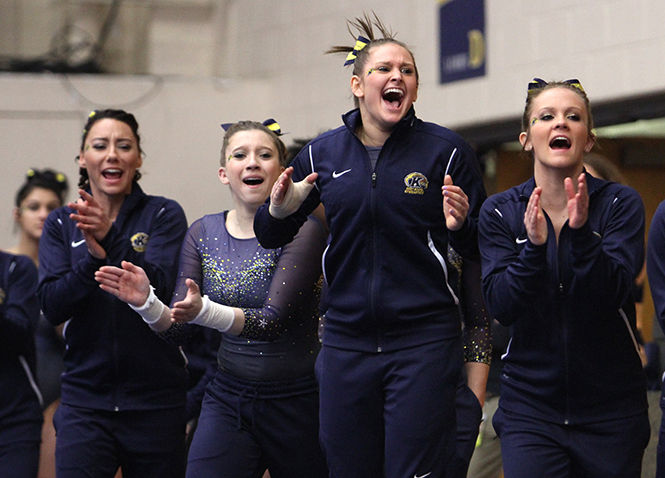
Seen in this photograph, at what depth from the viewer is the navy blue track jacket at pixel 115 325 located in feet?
12.7

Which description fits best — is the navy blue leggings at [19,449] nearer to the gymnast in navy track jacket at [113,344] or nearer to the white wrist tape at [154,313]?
the gymnast in navy track jacket at [113,344]

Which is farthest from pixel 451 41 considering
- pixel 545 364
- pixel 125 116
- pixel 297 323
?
pixel 545 364

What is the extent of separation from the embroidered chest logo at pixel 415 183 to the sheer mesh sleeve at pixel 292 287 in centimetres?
65

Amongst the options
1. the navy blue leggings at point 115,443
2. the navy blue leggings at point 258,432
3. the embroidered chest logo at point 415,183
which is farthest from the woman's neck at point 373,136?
the navy blue leggings at point 115,443

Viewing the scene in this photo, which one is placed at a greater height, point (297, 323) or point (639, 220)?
point (639, 220)

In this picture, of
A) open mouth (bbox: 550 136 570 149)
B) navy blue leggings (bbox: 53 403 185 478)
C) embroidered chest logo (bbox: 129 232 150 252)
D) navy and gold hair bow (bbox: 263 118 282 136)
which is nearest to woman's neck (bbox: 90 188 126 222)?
embroidered chest logo (bbox: 129 232 150 252)

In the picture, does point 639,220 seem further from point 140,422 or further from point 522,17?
point 522,17

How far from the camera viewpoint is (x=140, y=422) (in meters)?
3.92

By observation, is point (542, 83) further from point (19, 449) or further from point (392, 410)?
point (19, 449)

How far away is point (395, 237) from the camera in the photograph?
313cm

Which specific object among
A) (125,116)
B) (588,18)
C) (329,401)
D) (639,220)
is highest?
(588,18)

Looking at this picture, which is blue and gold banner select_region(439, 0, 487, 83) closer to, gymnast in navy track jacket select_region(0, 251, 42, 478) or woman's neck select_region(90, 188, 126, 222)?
woman's neck select_region(90, 188, 126, 222)

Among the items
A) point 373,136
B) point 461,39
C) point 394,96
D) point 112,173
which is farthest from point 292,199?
point 461,39

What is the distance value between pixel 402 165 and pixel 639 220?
0.69m
